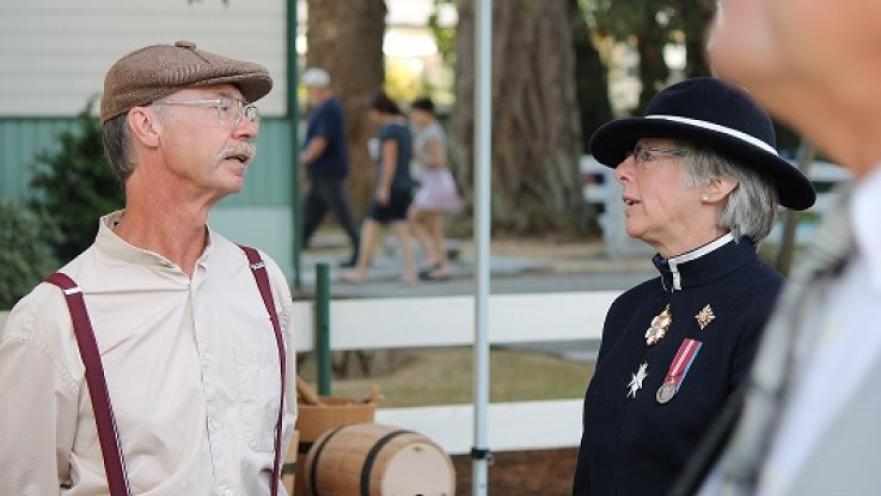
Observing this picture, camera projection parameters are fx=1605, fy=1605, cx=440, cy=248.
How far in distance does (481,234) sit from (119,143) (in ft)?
6.76

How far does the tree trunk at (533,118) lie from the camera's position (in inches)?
764

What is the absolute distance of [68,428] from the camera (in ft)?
10.7

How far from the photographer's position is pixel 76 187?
1100 centimetres

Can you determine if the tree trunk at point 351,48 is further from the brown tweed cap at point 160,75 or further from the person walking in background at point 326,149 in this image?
the brown tweed cap at point 160,75

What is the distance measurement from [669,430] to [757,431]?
1.98 metres

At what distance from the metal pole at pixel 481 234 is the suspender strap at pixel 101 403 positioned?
2285 mm

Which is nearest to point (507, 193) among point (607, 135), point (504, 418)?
point (504, 418)

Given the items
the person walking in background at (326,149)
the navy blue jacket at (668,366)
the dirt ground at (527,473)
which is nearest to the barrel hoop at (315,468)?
the navy blue jacket at (668,366)

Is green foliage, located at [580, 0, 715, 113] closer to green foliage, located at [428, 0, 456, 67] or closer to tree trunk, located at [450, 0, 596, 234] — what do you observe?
tree trunk, located at [450, 0, 596, 234]

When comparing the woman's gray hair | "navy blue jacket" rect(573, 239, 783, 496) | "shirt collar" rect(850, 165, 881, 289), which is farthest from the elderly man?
"shirt collar" rect(850, 165, 881, 289)

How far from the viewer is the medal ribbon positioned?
10.3ft

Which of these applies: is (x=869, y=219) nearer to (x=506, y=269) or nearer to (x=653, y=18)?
(x=653, y=18)

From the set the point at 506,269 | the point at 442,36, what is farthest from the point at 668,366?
the point at 442,36

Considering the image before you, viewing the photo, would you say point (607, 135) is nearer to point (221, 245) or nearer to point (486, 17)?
point (221, 245)
